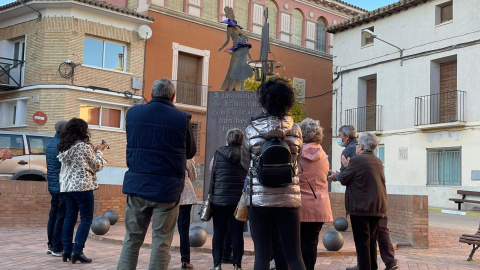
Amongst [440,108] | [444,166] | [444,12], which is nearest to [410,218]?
[444,166]

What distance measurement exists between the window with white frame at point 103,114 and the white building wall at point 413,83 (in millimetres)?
10053

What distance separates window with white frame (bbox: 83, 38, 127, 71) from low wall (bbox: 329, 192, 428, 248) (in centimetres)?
1661

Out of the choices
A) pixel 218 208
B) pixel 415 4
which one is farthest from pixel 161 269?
pixel 415 4

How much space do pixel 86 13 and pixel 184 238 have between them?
1871 centimetres

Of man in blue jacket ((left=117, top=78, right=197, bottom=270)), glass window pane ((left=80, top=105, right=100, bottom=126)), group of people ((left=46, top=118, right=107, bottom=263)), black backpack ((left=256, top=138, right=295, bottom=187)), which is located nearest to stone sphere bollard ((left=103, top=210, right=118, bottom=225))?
group of people ((left=46, top=118, right=107, bottom=263))

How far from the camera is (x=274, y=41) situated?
97.7 feet

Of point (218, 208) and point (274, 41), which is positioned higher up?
point (274, 41)

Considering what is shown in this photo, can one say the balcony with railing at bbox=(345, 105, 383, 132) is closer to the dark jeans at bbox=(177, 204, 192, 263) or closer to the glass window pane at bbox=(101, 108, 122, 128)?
the glass window pane at bbox=(101, 108, 122, 128)

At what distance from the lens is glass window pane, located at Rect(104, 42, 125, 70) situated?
24547 millimetres

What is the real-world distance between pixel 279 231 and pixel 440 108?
774 inches

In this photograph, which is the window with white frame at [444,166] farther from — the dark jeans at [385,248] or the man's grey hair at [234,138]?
the man's grey hair at [234,138]

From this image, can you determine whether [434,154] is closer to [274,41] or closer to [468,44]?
[468,44]

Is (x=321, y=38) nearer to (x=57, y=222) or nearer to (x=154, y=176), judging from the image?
(x=57, y=222)

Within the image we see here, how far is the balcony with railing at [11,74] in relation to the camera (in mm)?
24375
